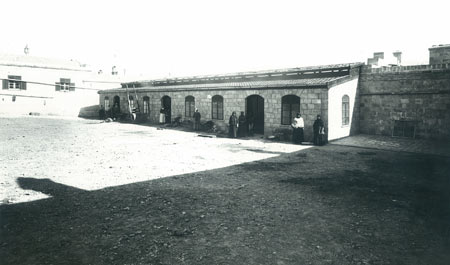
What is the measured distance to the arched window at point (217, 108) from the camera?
19.9 m

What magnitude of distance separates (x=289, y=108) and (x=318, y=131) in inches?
101

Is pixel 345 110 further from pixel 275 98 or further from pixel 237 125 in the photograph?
pixel 237 125

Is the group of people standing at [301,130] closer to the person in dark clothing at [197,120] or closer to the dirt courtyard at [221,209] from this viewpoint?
the dirt courtyard at [221,209]

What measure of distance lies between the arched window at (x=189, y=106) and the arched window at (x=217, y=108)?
2158 millimetres

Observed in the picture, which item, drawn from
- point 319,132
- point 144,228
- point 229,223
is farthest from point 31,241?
point 319,132

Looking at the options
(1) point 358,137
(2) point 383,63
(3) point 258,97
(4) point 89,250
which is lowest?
(4) point 89,250

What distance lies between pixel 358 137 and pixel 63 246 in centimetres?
1513

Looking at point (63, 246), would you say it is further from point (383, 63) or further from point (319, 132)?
point (383, 63)

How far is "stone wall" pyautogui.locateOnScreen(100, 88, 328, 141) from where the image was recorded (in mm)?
15195

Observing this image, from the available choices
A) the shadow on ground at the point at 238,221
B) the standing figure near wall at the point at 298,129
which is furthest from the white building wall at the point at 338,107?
the shadow on ground at the point at 238,221

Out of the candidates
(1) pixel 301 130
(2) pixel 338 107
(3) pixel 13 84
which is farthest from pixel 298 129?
(3) pixel 13 84

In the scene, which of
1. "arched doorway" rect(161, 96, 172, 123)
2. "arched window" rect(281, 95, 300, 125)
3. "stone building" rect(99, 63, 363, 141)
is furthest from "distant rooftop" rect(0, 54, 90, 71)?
"arched window" rect(281, 95, 300, 125)

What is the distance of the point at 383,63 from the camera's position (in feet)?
65.1

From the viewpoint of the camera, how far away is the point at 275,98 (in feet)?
55.2
